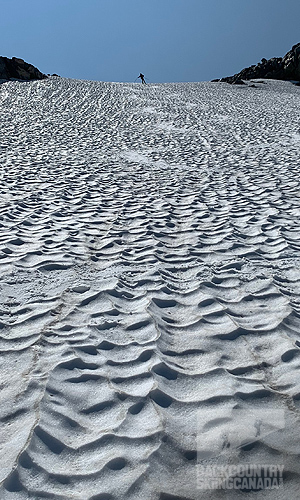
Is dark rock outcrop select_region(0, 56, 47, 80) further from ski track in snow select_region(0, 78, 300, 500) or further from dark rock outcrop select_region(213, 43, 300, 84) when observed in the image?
ski track in snow select_region(0, 78, 300, 500)

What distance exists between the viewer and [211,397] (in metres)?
3.10

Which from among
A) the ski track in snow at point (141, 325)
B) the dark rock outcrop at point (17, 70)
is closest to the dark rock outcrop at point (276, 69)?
the dark rock outcrop at point (17, 70)

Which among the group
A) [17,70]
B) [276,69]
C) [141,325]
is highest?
[17,70]

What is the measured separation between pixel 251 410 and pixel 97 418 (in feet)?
3.76

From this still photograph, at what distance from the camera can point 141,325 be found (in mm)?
4047

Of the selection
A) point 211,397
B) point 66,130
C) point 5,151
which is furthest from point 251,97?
point 211,397

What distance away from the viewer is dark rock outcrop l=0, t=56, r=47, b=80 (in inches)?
1493

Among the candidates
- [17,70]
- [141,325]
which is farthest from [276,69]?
[141,325]

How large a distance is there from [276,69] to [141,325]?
54.0 metres

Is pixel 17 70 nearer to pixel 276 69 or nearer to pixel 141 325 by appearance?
pixel 276 69

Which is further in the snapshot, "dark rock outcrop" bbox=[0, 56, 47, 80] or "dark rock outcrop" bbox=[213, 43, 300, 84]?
"dark rock outcrop" bbox=[213, 43, 300, 84]

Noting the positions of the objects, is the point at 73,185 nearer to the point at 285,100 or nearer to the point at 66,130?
the point at 66,130

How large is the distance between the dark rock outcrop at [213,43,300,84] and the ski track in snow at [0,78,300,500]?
143 ft

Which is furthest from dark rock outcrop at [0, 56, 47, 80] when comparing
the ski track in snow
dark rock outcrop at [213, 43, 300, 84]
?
the ski track in snow
